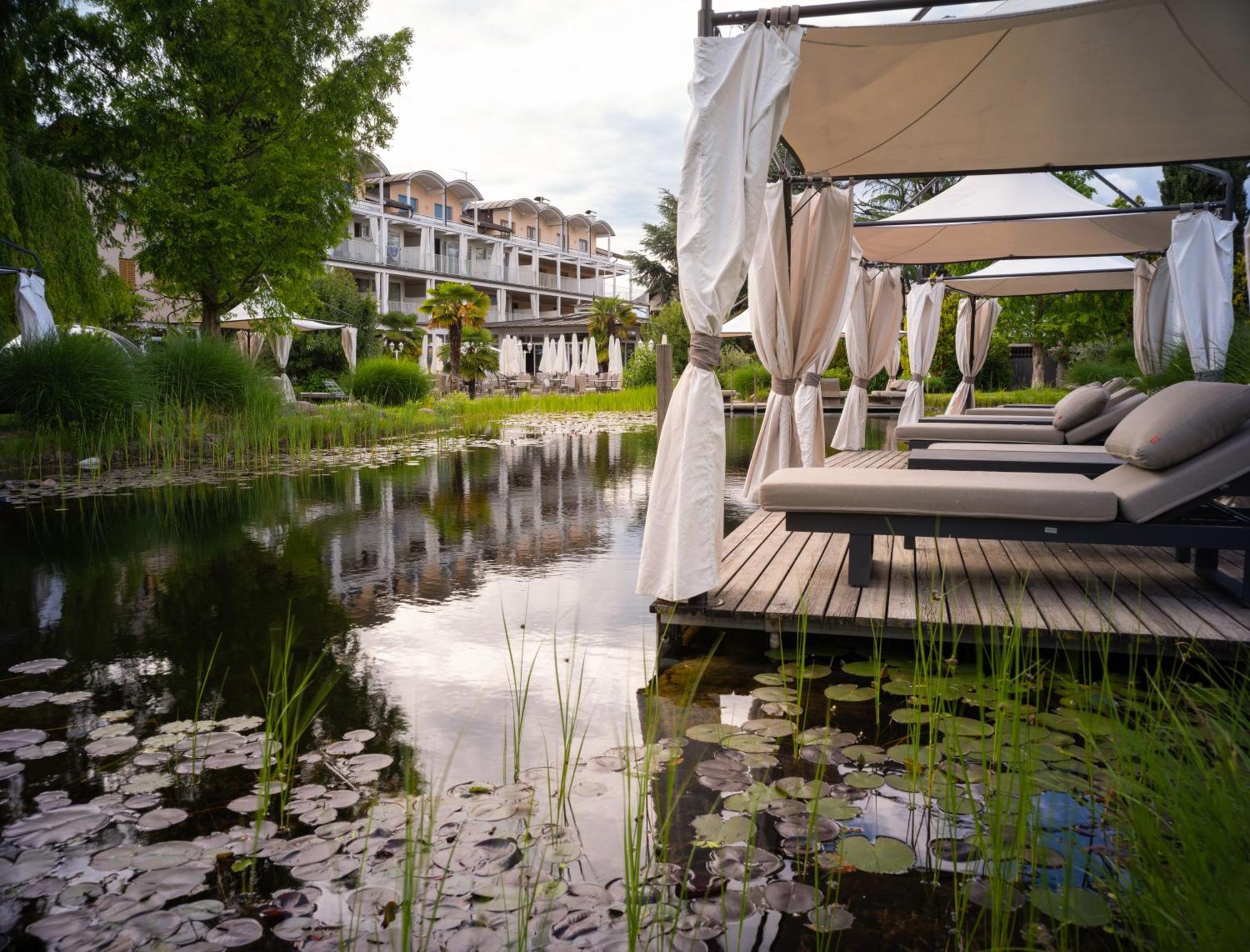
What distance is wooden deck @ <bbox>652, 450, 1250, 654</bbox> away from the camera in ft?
10.7

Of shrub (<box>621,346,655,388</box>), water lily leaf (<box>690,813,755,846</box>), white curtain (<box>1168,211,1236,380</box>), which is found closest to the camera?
water lily leaf (<box>690,813,755,846</box>)

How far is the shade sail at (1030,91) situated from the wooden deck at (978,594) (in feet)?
7.98

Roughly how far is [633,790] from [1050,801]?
109 centimetres

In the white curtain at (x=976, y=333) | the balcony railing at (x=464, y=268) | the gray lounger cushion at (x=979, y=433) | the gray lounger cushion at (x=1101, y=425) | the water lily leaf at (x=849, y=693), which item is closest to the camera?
the water lily leaf at (x=849, y=693)

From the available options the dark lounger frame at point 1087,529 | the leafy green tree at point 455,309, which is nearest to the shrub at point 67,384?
the dark lounger frame at point 1087,529

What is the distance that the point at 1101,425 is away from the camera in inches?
270

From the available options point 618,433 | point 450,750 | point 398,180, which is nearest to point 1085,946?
point 450,750

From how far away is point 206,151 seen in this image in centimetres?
1202

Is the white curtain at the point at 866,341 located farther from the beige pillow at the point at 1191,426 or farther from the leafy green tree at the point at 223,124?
the leafy green tree at the point at 223,124

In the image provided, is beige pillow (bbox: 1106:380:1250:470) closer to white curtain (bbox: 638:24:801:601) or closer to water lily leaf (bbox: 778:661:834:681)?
water lily leaf (bbox: 778:661:834:681)

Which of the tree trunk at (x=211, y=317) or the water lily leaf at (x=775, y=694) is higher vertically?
the tree trunk at (x=211, y=317)

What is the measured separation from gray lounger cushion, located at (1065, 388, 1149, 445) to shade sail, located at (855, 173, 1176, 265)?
1955mm

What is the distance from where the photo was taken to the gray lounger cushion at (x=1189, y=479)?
3.44m

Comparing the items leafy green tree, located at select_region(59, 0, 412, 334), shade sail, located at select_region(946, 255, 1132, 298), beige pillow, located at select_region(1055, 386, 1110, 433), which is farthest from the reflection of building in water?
shade sail, located at select_region(946, 255, 1132, 298)
